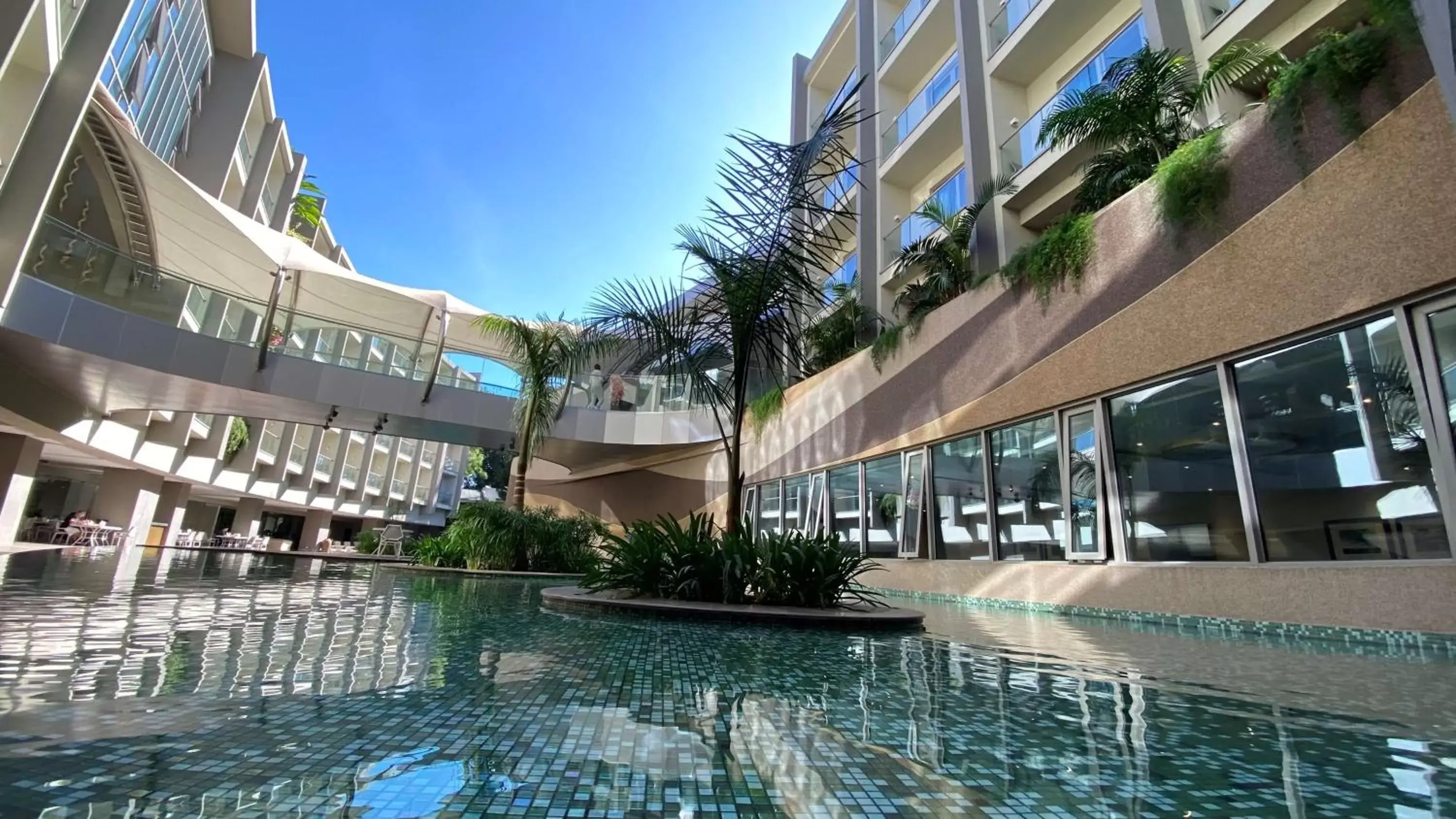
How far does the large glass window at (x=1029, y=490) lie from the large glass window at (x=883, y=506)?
2088 mm

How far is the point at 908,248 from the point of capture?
457 inches

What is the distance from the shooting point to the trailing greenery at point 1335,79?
5023mm

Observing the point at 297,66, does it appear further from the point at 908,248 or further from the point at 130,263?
the point at 908,248

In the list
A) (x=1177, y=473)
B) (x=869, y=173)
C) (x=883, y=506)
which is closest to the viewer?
(x=1177, y=473)

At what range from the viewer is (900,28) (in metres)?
15.5

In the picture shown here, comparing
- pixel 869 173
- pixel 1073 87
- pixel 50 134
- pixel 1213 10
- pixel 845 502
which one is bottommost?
pixel 845 502

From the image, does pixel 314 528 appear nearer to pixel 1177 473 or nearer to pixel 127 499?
pixel 127 499

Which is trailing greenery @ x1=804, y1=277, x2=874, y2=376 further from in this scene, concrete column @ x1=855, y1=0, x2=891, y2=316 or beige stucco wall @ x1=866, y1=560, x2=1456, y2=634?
beige stucco wall @ x1=866, y1=560, x2=1456, y2=634

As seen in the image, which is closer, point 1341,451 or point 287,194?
point 1341,451

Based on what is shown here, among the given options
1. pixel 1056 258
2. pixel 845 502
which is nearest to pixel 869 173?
pixel 845 502

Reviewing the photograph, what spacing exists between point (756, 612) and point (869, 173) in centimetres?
1392

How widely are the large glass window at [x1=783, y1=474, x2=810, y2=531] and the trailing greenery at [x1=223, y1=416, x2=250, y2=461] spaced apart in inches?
788

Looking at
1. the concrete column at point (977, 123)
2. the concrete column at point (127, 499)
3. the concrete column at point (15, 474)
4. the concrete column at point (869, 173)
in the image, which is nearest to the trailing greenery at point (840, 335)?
the concrete column at point (869, 173)

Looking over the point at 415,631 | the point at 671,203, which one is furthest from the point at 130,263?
the point at 415,631
